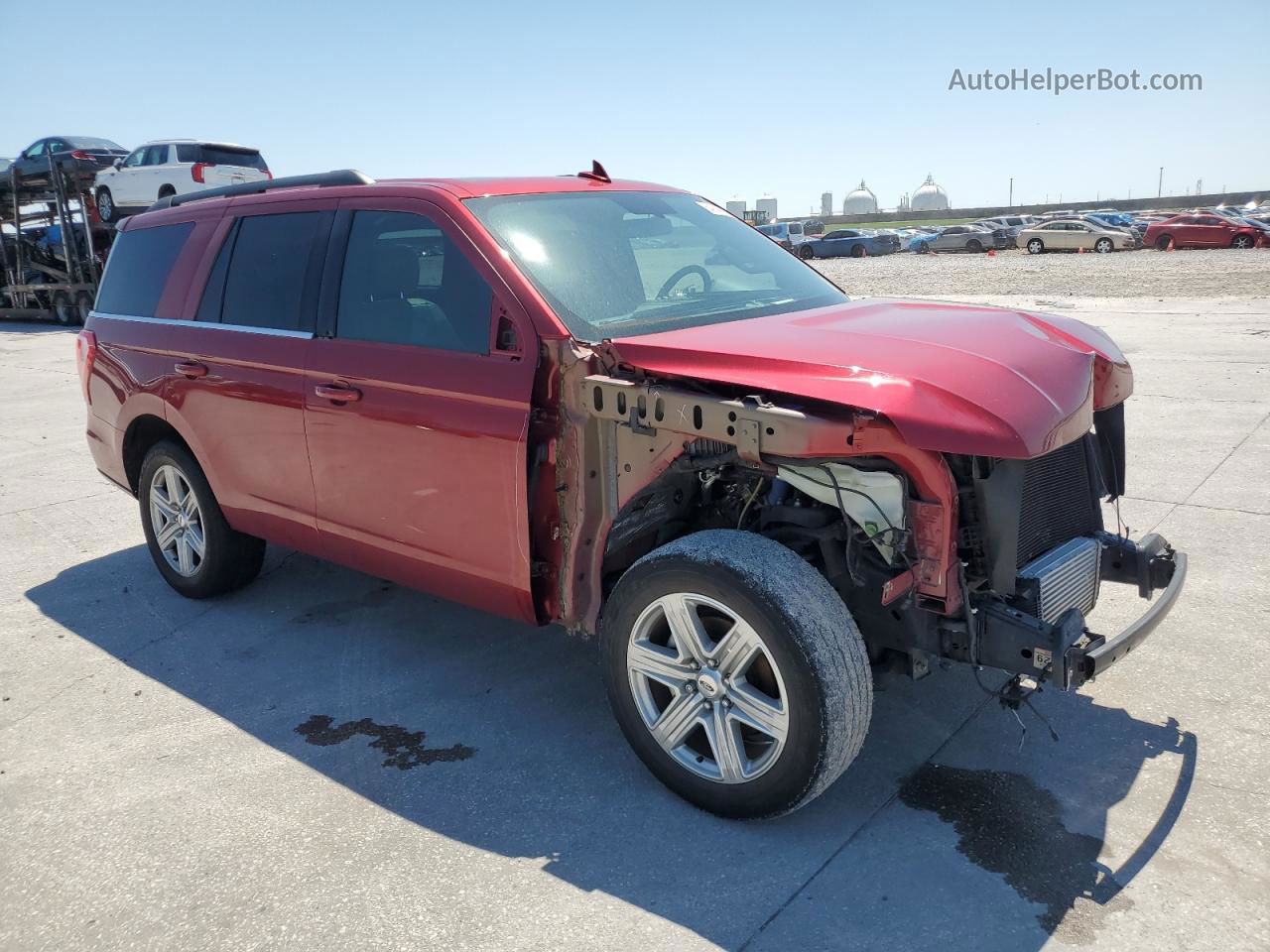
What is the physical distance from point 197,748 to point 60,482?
17.0ft

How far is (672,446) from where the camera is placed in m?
3.12

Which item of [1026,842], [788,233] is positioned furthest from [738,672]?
[788,233]

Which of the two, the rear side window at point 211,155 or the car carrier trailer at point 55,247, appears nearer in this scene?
the rear side window at point 211,155

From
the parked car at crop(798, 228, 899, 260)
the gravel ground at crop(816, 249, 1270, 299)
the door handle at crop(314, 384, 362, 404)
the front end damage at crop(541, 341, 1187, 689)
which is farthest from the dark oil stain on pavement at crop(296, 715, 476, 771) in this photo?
the parked car at crop(798, 228, 899, 260)

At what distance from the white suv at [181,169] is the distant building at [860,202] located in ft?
374

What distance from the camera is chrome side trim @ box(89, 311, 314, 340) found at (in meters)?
4.22

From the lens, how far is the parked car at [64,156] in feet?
69.1

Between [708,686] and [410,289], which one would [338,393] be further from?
[708,686]

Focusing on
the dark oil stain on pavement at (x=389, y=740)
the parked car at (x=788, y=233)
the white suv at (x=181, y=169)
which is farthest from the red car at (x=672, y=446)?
the parked car at (x=788, y=233)

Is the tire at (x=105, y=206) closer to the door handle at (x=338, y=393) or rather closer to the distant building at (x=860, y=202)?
the door handle at (x=338, y=393)

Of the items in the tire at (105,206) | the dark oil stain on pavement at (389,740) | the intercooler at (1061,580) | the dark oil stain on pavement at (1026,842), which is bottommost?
the dark oil stain on pavement at (1026,842)

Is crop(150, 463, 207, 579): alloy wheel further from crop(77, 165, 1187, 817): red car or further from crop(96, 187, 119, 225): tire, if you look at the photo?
crop(96, 187, 119, 225): tire

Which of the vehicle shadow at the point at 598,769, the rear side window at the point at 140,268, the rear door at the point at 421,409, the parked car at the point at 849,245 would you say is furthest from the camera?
the parked car at the point at 849,245

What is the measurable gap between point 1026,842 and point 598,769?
4.51 ft
